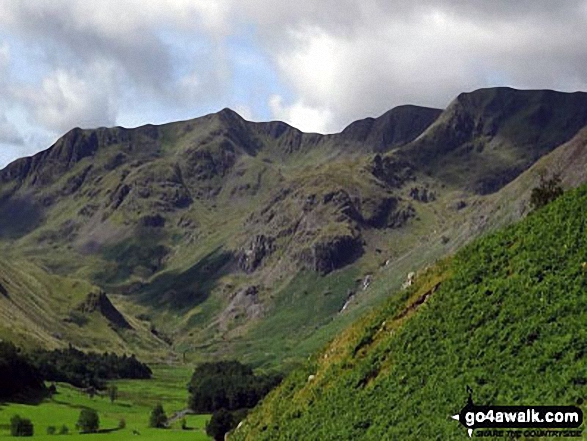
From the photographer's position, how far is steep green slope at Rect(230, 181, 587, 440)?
32156mm

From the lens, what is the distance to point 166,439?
169m

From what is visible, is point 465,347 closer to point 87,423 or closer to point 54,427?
point 54,427

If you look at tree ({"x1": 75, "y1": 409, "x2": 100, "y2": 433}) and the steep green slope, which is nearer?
the steep green slope

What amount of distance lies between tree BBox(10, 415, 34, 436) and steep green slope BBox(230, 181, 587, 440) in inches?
5443

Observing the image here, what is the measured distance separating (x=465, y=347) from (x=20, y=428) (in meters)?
160

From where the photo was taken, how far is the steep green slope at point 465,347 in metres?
32.2

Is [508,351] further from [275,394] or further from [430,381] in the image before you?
[275,394]

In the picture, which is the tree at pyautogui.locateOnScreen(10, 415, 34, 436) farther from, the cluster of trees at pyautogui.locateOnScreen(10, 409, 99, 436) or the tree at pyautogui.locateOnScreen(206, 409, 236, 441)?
the tree at pyautogui.locateOnScreen(206, 409, 236, 441)

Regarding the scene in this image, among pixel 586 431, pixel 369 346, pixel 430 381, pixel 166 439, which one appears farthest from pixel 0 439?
pixel 586 431

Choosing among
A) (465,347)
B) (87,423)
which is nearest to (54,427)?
(87,423)

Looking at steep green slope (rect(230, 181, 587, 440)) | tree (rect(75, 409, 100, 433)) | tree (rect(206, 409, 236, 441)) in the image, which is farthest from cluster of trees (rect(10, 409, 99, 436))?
steep green slope (rect(230, 181, 587, 440))

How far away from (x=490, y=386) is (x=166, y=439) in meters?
150

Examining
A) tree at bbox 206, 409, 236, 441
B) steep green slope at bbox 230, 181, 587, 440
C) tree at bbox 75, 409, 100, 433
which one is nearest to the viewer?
steep green slope at bbox 230, 181, 587, 440

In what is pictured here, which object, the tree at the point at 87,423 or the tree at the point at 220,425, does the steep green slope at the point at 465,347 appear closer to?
the tree at the point at 220,425
